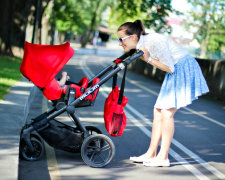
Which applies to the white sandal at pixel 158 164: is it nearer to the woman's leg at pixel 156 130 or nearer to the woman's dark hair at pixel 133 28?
the woman's leg at pixel 156 130

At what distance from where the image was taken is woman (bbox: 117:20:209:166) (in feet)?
18.0

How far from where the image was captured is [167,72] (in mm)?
5824

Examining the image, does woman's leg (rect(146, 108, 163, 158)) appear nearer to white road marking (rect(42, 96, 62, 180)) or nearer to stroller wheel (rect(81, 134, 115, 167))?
stroller wheel (rect(81, 134, 115, 167))

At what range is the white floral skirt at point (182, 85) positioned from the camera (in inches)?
226

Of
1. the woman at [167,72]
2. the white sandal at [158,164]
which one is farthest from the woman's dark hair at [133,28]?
the white sandal at [158,164]

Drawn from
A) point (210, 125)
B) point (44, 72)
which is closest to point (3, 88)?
point (210, 125)

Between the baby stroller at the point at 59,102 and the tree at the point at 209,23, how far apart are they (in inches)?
1702

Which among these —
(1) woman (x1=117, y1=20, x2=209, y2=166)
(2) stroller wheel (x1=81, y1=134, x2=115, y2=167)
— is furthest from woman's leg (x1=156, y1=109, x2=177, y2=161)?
(2) stroller wheel (x1=81, y1=134, x2=115, y2=167)

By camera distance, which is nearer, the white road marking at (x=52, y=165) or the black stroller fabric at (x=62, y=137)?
the white road marking at (x=52, y=165)

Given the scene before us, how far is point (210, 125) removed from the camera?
9969 millimetres

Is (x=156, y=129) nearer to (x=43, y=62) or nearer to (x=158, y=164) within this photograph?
(x=158, y=164)

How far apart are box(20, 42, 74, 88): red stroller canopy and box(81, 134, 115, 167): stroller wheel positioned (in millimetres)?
868

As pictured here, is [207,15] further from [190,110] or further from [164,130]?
[164,130]

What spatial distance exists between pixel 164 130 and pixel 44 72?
1.63 m
